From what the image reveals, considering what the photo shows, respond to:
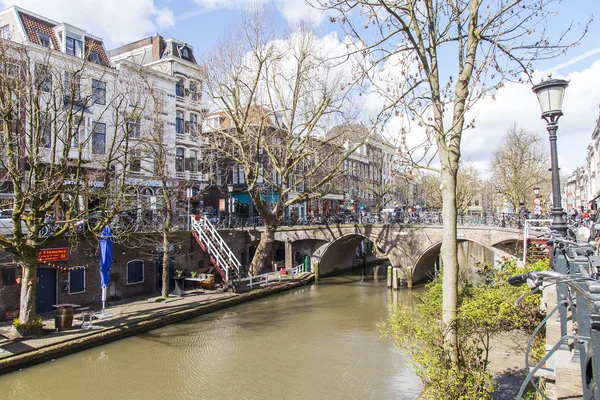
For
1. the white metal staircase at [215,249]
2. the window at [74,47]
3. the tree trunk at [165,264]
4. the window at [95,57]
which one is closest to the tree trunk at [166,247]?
the tree trunk at [165,264]

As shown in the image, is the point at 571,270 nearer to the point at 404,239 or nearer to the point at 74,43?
the point at 404,239

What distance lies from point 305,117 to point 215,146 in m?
5.05

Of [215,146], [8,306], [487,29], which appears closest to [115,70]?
[215,146]

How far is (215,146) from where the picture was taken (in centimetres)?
2258

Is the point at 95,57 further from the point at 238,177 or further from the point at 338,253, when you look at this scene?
the point at 338,253

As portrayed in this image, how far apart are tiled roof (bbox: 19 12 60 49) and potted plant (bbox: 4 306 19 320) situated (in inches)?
560

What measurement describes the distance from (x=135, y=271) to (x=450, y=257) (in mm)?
18064

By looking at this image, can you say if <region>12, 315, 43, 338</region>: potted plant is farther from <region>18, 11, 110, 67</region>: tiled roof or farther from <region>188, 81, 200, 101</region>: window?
<region>18, 11, 110, 67</region>: tiled roof

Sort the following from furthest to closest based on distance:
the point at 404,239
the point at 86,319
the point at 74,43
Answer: the point at 404,239 → the point at 74,43 → the point at 86,319

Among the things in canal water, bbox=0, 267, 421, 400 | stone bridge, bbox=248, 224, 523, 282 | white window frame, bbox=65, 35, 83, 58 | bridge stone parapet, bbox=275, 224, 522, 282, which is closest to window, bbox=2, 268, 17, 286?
canal water, bbox=0, 267, 421, 400

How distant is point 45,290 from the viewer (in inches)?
683

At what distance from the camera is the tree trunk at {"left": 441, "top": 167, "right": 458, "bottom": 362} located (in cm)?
634

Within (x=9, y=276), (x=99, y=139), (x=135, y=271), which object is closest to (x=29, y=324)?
(x=9, y=276)

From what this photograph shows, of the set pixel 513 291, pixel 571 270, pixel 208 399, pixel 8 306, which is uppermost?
pixel 571 270
